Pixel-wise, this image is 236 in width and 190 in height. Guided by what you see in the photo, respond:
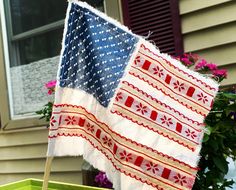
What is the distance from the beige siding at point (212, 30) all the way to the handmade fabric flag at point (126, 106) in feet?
4.19

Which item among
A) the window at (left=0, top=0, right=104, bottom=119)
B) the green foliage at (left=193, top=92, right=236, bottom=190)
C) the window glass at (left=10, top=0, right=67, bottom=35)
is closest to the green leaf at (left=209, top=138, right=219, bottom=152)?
the green foliage at (left=193, top=92, right=236, bottom=190)

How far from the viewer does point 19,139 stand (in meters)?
3.68

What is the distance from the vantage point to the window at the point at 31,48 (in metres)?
3.55

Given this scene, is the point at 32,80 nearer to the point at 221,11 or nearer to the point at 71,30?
the point at 221,11

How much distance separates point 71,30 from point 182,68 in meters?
0.40

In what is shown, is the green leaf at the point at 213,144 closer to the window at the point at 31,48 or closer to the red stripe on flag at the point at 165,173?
the red stripe on flag at the point at 165,173

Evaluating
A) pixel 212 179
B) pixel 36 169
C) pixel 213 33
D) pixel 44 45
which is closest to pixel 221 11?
pixel 213 33

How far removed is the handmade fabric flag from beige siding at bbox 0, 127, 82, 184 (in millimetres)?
1955

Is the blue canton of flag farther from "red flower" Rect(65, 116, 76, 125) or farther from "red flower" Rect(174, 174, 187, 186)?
"red flower" Rect(174, 174, 187, 186)

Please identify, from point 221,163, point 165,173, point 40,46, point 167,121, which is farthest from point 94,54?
point 40,46

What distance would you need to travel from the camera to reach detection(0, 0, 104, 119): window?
11.6ft

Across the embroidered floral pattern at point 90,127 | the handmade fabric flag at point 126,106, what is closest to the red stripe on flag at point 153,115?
the handmade fabric flag at point 126,106

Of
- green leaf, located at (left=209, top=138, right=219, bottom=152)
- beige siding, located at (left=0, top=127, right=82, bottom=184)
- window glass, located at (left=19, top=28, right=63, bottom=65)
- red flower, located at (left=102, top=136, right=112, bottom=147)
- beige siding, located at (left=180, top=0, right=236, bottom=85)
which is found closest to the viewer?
red flower, located at (left=102, top=136, right=112, bottom=147)

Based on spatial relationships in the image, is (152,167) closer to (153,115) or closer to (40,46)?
(153,115)
